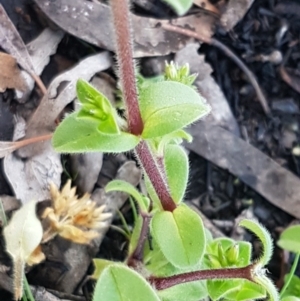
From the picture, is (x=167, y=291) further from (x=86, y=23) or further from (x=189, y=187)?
(x=86, y=23)

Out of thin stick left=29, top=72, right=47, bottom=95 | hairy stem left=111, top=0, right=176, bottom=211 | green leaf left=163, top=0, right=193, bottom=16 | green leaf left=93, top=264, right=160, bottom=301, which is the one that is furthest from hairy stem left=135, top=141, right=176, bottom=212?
thin stick left=29, top=72, right=47, bottom=95

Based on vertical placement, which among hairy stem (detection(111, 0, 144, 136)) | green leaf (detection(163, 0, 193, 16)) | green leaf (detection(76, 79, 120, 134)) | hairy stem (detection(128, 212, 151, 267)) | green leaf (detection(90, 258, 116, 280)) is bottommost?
green leaf (detection(90, 258, 116, 280))

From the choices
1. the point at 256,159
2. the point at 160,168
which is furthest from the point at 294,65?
the point at 160,168

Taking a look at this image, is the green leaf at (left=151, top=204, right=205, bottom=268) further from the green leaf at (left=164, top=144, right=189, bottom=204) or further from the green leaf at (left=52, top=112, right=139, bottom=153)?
the green leaf at (left=52, top=112, right=139, bottom=153)

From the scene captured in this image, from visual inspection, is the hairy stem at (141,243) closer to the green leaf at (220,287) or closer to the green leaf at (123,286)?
the green leaf at (220,287)

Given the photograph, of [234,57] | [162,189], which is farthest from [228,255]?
[234,57]

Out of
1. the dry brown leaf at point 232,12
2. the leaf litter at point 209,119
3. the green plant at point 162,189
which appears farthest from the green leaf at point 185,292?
the dry brown leaf at point 232,12

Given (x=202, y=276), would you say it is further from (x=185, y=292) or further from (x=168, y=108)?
(x=168, y=108)
